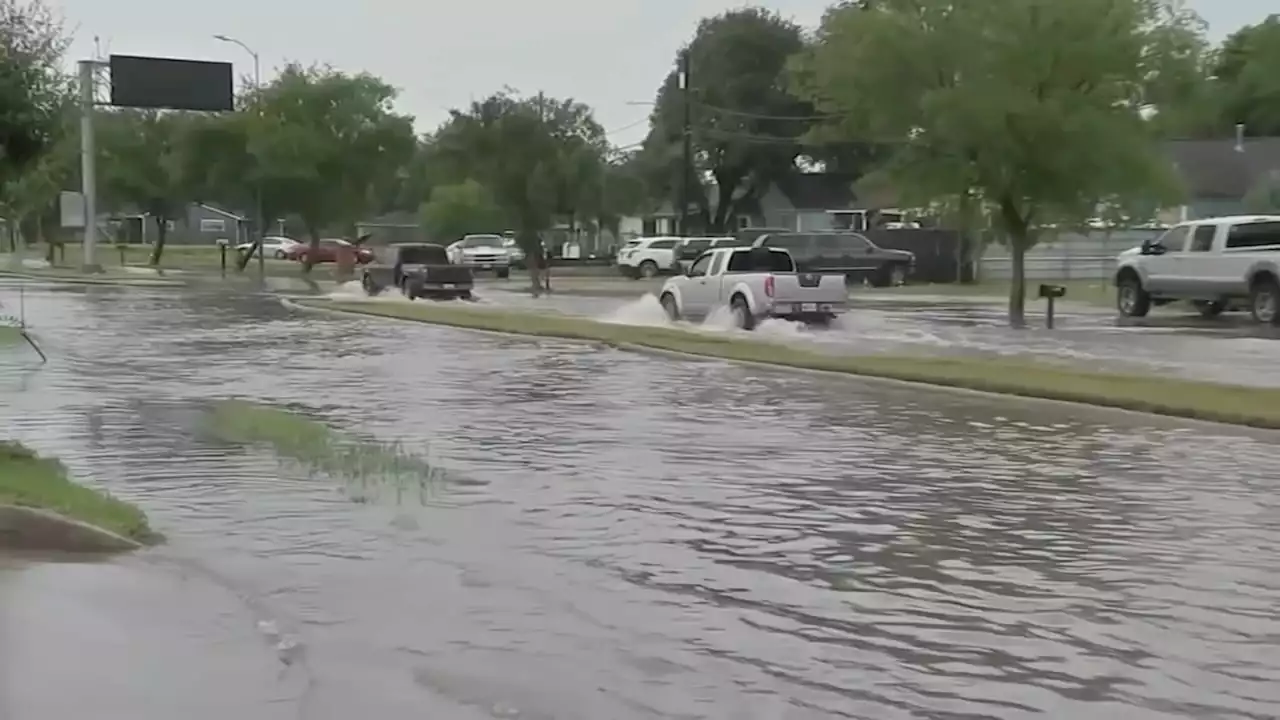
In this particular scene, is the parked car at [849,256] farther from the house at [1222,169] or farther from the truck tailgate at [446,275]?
the house at [1222,169]

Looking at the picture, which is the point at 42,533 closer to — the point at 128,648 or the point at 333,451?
the point at 128,648

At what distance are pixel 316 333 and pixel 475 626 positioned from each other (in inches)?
906

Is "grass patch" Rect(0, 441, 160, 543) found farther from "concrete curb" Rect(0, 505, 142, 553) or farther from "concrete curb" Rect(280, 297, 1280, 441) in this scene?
"concrete curb" Rect(280, 297, 1280, 441)

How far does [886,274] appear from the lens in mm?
54688

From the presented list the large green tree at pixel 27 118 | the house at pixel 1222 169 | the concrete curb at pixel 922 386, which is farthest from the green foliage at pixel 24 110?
the house at pixel 1222 169

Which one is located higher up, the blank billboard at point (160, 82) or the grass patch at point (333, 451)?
the blank billboard at point (160, 82)

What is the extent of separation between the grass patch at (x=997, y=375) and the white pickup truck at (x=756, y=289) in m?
1.43

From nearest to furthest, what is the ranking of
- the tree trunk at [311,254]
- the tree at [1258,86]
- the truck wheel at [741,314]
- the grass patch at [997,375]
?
the grass patch at [997,375] < the truck wheel at [741,314] < the tree trunk at [311,254] < the tree at [1258,86]

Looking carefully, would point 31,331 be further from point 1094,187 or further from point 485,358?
point 1094,187

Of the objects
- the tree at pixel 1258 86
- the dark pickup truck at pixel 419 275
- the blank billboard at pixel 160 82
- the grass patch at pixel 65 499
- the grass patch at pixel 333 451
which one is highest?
the tree at pixel 1258 86

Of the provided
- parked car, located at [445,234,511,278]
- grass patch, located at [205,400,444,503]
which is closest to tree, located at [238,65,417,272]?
parked car, located at [445,234,511,278]

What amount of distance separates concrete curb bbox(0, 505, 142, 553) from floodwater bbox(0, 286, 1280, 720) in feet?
1.33

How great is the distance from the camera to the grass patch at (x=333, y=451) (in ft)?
41.1

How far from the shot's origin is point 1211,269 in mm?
33656
